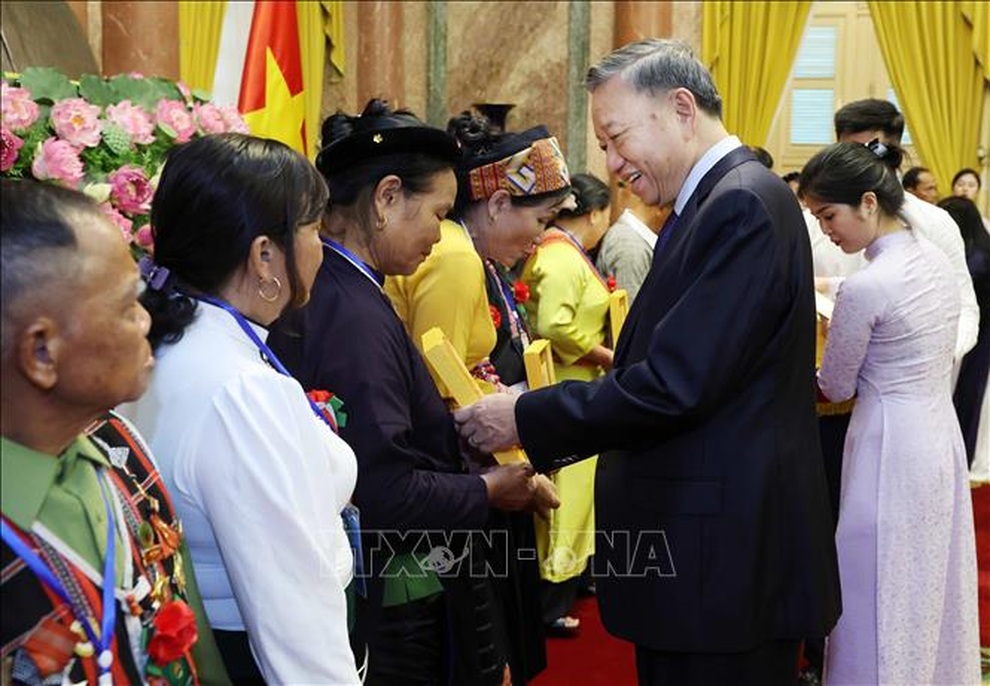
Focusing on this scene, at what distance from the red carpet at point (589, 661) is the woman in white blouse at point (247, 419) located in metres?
2.22

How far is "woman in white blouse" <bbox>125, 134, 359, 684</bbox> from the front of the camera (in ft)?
4.35

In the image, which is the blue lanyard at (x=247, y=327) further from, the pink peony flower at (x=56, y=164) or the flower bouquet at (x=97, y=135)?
the pink peony flower at (x=56, y=164)

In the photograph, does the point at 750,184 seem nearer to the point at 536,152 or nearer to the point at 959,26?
the point at 536,152

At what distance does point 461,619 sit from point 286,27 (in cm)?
481

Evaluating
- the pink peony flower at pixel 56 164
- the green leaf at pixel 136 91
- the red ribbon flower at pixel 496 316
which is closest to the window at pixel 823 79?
the red ribbon flower at pixel 496 316

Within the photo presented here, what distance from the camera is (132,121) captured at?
2373mm

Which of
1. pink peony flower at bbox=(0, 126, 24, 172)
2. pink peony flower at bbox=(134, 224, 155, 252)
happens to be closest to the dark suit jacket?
pink peony flower at bbox=(134, 224, 155, 252)

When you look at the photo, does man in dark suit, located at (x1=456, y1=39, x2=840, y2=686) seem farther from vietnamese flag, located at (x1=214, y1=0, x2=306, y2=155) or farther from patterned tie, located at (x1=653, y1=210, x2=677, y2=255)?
vietnamese flag, located at (x1=214, y1=0, x2=306, y2=155)

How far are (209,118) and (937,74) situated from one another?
6.15m

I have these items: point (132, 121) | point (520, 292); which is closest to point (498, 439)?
point (132, 121)

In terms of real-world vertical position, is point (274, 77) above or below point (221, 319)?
above

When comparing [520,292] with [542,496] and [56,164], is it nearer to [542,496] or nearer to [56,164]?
[542,496]

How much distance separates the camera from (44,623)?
1.07 meters

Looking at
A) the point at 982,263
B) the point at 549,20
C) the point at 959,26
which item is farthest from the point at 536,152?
the point at 959,26
